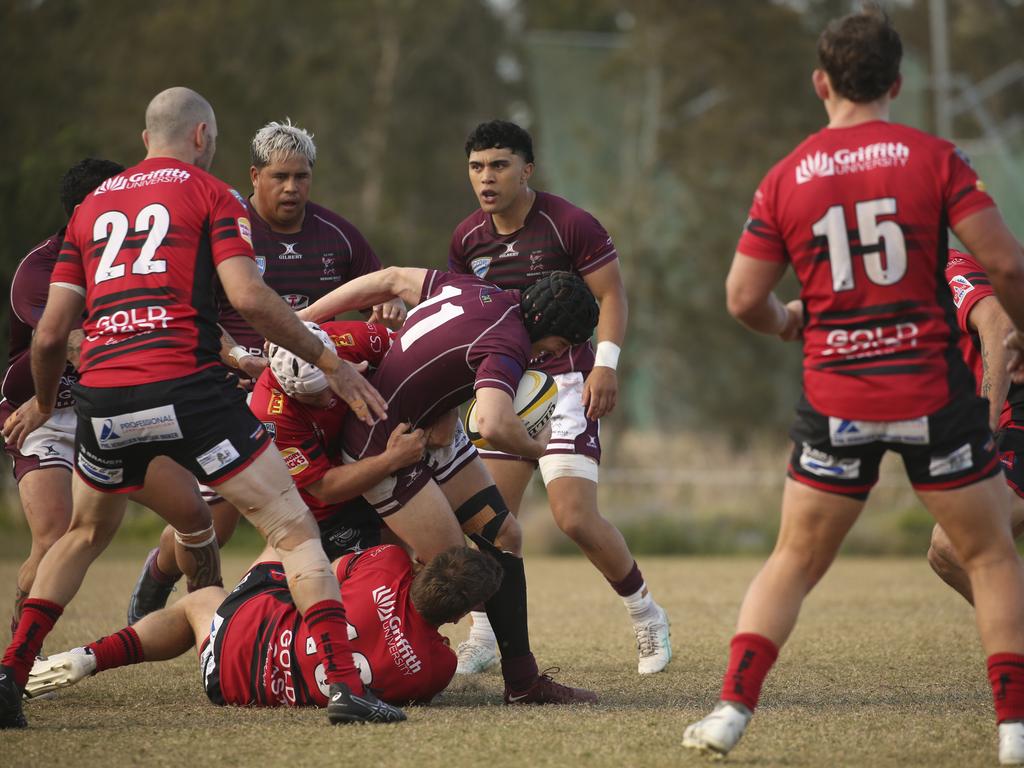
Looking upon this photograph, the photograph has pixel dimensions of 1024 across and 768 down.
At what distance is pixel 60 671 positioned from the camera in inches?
203

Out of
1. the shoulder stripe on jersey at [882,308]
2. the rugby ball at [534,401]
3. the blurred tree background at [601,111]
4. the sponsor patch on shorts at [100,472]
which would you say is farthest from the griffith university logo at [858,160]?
the blurred tree background at [601,111]

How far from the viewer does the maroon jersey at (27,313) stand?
6.20m

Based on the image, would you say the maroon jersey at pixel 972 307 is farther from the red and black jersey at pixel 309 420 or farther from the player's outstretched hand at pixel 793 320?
the red and black jersey at pixel 309 420

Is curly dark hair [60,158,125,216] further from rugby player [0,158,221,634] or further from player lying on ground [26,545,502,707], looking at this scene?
player lying on ground [26,545,502,707]

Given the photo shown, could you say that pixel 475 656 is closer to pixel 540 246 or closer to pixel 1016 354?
pixel 540 246

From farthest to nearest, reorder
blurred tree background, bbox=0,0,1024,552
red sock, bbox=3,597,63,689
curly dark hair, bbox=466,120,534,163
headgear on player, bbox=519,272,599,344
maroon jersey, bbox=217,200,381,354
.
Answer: blurred tree background, bbox=0,0,1024,552 → maroon jersey, bbox=217,200,381,354 → curly dark hair, bbox=466,120,534,163 → headgear on player, bbox=519,272,599,344 → red sock, bbox=3,597,63,689

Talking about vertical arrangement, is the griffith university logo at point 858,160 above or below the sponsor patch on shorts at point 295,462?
above

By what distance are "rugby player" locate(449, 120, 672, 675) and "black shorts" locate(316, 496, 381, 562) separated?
84 centimetres

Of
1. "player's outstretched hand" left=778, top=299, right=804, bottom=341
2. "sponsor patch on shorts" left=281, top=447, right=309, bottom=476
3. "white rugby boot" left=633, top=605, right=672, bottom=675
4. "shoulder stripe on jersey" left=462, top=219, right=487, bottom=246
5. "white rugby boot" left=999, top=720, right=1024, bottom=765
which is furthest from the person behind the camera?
"shoulder stripe on jersey" left=462, top=219, right=487, bottom=246

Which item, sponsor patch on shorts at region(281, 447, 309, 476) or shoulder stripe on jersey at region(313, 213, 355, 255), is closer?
sponsor patch on shorts at region(281, 447, 309, 476)

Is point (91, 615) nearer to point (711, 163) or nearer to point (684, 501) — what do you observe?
point (684, 501)

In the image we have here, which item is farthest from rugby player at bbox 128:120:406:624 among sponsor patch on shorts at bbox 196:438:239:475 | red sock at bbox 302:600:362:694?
red sock at bbox 302:600:362:694

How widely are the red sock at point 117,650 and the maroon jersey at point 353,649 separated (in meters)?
0.42

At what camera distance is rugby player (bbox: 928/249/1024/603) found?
5.62 metres
